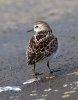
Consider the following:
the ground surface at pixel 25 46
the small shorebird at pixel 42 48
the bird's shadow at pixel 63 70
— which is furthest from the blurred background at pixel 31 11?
the small shorebird at pixel 42 48

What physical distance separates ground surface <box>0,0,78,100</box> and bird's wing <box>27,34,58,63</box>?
0.38 m

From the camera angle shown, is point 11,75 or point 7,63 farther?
point 7,63

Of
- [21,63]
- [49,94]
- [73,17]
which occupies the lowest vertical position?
[49,94]

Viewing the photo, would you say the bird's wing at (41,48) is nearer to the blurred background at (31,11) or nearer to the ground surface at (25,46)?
the ground surface at (25,46)

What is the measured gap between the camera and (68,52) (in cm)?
923

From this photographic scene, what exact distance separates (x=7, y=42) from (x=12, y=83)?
3025mm

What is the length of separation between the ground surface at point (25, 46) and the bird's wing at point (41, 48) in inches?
14.9

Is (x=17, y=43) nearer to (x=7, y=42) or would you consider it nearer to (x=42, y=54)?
(x=7, y=42)

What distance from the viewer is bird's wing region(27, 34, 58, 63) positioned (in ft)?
24.2

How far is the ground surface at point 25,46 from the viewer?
6746 mm

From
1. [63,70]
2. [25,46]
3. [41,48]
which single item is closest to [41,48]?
[41,48]

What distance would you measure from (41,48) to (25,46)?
2.60 m

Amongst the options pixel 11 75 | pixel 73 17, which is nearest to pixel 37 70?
pixel 11 75

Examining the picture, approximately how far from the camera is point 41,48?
7473mm
